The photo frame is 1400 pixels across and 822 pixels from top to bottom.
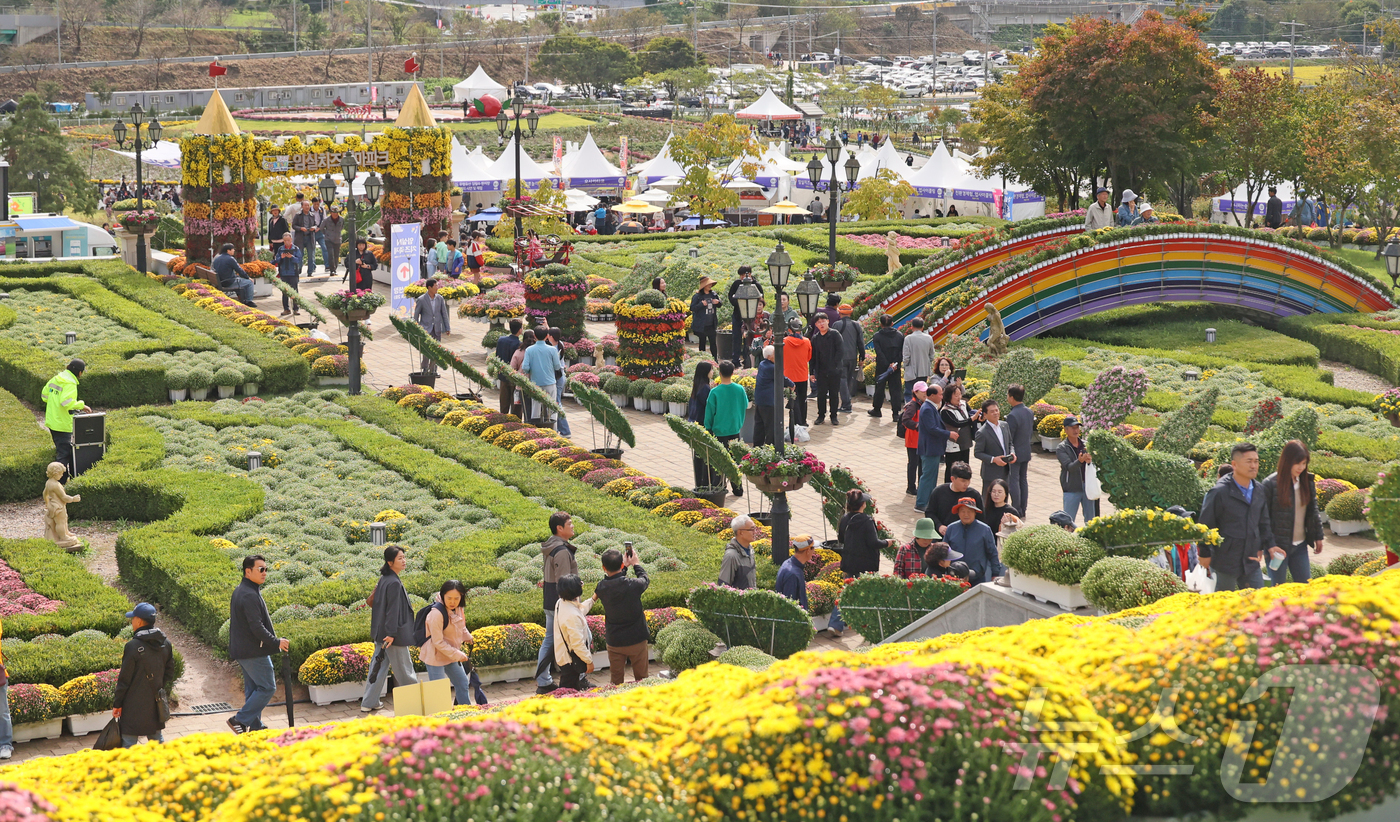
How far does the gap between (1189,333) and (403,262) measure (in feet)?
48.1

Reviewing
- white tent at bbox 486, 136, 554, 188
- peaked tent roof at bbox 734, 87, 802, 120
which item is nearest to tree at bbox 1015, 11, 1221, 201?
white tent at bbox 486, 136, 554, 188

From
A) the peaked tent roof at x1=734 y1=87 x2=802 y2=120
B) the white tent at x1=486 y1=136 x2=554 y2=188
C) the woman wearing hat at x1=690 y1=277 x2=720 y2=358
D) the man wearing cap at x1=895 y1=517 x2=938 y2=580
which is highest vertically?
the peaked tent roof at x1=734 y1=87 x2=802 y2=120

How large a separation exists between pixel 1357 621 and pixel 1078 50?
2879 centimetres

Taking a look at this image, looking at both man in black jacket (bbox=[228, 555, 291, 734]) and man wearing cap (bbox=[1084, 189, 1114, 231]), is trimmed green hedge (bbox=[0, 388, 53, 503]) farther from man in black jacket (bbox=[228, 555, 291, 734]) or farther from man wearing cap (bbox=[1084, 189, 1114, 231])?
man wearing cap (bbox=[1084, 189, 1114, 231])

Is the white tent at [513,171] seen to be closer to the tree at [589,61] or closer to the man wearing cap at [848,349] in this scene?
the man wearing cap at [848,349]

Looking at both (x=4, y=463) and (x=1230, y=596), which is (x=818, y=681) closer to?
(x=1230, y=596)

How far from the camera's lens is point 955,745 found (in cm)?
555

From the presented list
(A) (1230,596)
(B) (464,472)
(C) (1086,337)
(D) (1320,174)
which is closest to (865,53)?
(D) (1320,174)

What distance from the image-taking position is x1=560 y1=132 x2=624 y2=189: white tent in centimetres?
5078

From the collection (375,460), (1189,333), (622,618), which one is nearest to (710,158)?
(1189,333)

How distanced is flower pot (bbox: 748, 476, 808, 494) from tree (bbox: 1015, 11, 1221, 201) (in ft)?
71.8

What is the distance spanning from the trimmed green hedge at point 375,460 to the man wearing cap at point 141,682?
189cm

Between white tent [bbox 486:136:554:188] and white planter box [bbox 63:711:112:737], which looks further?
white tent [bbox 486:136:554:188]

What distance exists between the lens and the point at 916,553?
464 inches
